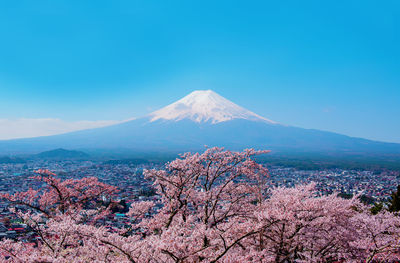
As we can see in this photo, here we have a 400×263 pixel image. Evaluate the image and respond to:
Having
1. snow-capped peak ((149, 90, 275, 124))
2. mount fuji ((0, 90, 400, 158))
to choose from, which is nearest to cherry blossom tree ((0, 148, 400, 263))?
mount fuji ((0, 90, 400, 158))

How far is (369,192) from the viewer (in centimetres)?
3064

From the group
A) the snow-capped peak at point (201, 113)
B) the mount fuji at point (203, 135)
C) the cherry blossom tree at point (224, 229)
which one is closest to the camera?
the cherry blossom tree at point (224, 229)

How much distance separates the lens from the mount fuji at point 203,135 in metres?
139

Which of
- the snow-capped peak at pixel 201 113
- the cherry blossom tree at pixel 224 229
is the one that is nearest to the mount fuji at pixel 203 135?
the snow-capped peak at pixel 201 113

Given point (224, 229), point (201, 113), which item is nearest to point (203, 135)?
point (201, 113)

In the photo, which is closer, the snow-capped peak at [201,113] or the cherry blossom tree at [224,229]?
the cherry blossom tree at [224,229]

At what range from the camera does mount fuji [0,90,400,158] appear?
13888 cm

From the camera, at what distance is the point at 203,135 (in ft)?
494

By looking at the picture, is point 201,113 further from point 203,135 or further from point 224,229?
point 224,229

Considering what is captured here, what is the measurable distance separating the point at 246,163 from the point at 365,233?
11.9 feet

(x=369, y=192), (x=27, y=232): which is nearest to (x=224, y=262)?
(x=27, y=232)

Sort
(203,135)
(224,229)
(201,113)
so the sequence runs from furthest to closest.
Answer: (201,113) → (203,135) → (224,229)

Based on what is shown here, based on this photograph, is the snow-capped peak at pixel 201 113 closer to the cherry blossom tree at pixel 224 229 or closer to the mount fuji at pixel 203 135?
the mount fuji at pixel 203 135

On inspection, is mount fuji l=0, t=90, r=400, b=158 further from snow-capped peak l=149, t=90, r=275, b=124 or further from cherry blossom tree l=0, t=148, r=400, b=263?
cherry blossom tree l=0, t=148, r=400, b=263
